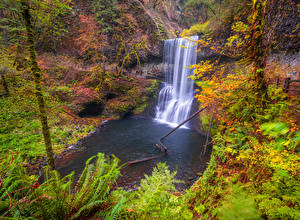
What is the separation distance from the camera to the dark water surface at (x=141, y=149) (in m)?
6.41

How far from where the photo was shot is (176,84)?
57.1 feet

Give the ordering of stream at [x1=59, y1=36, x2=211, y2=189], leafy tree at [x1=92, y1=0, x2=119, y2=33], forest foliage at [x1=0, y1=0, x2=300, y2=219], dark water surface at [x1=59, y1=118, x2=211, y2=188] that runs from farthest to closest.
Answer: leafy tree at [x1=92, y1=0, x2=119, y2=33] < stream at [x1=59, y1=36, x2=211, y2=189] < dark water surface at [x1=59, y1=118, x2=211, y2=188] < forest foliage at [x1=0, y1=0, x2=300, y2=219]

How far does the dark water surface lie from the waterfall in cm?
233

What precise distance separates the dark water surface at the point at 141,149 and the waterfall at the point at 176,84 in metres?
2.33

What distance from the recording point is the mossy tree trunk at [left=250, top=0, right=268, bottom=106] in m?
→ 2.84

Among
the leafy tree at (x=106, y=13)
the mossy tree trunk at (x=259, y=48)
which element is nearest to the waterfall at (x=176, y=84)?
the leafy tree at (x=106, y=13)

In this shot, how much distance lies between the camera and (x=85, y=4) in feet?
52.1

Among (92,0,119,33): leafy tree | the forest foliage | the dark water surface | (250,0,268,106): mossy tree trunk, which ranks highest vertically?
(92,0,119,33): leafy tree

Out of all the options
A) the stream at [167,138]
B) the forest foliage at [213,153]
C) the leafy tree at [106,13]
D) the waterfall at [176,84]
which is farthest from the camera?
the leafy tree at [106,13]

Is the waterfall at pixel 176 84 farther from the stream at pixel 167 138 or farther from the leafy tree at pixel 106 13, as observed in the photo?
the leafy tree at pixel 106 13

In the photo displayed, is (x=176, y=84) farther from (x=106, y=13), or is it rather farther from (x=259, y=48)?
(x=259, y=48)

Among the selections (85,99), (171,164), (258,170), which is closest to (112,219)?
(258,170)

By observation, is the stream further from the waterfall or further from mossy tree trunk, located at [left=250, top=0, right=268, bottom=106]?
mossy tree trunk, located at [left=250, top=0, right=268, bottom=106]

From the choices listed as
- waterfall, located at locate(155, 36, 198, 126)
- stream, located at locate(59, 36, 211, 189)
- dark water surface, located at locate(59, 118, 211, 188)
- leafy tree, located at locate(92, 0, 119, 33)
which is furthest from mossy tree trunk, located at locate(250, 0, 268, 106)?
leafy tree, located at locate(92, 0, 119, 33)
